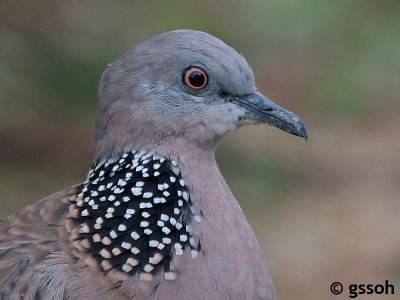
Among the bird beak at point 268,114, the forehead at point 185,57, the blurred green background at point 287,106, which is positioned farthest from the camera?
the blurred green background at point 287,106

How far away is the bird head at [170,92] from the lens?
364cm

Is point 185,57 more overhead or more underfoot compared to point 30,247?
more overhead

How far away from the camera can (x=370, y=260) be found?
24.2 feet

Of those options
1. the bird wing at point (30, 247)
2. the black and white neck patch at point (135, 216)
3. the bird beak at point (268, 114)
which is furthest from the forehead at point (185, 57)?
the bird wing at point (30, 247)

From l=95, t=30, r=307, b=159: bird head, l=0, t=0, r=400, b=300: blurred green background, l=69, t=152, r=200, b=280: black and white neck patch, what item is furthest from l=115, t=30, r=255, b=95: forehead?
l=0, t=0, r=400, b=300: blurred green background

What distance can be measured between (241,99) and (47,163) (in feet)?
13.0

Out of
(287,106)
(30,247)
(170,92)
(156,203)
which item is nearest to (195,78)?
(170,92)

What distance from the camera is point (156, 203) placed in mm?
3576

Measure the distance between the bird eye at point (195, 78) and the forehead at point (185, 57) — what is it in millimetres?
28

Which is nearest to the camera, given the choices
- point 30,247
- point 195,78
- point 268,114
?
point 30,247

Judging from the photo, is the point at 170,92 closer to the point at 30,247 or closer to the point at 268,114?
the point at 268,114

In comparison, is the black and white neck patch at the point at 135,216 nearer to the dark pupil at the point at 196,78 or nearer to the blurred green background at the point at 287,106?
the dark pupil at the point at 196,78

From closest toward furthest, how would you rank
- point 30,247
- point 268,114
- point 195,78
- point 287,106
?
point 30,247, point 195,78, point 268,114, point 287,106

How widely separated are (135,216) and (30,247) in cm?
45
